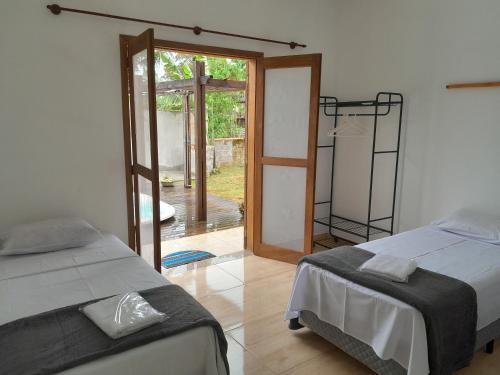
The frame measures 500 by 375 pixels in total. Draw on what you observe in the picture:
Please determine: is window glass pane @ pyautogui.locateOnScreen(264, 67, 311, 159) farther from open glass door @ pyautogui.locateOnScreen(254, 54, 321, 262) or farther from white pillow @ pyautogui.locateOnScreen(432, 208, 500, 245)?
white pillow @ pyautogui.locateOnScreen(432, 208, 500, 245)

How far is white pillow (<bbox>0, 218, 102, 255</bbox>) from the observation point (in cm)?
231

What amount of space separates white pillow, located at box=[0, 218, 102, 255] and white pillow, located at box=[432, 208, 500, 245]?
8.66ft

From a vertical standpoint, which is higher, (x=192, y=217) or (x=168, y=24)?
(x=168, y=24)

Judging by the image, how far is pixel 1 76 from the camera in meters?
2.55

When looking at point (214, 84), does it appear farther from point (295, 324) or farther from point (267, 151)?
point (295, 324)

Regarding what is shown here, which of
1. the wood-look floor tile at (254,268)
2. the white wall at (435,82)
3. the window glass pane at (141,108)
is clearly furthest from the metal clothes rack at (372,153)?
the window glass pane at (141,108)

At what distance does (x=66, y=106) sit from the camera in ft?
9.18

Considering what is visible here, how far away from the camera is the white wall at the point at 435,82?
3031mm

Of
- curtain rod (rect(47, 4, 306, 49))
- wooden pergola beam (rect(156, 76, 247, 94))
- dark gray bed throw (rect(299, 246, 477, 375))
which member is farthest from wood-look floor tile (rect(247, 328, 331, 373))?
wooden pergola beam (rect(156, 76, 247, 94))

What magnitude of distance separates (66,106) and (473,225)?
3143 millimetres

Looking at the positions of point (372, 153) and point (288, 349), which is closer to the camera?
point (288, 349)

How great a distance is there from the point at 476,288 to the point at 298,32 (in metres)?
2.87

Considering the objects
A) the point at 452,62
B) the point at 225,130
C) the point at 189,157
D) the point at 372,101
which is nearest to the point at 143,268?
the point at 372,101

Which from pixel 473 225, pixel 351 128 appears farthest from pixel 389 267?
pixel 351 128
